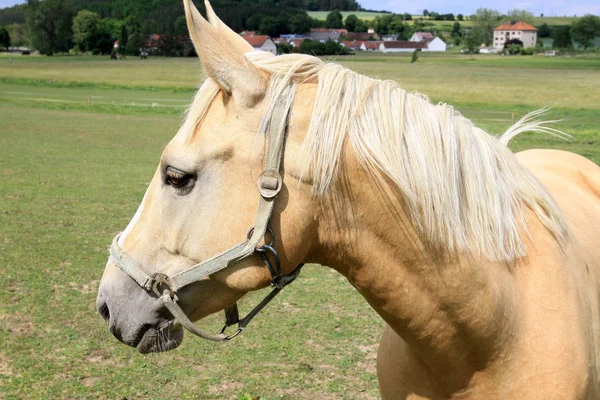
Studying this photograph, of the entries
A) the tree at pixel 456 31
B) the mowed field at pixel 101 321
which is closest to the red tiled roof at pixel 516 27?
the tree at pixel 456 31

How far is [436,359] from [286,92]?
1.03 meters

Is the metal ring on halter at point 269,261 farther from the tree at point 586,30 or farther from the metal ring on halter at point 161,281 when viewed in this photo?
the tree at point 586,30

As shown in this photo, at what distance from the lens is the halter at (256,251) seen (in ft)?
5.96

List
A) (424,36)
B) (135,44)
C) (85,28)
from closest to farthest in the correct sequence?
1. (135,44)
2. (424,36)
3. (85,28)

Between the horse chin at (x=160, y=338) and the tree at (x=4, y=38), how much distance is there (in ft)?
433

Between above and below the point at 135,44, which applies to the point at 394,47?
below

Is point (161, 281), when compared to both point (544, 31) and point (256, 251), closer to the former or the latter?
point (256, 251)

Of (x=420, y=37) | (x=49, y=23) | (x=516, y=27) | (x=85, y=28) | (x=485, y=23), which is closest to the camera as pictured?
(x=49, y=23)

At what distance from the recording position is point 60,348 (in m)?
5.09

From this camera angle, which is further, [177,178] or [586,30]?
[586,30]

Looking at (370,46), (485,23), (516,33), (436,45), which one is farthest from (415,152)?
(516,33)

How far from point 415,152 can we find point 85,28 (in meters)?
103

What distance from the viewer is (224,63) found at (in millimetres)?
1771

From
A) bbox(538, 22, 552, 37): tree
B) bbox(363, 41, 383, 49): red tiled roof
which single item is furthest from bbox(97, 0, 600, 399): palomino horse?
bbox(538, 22, 552, 37): tree
